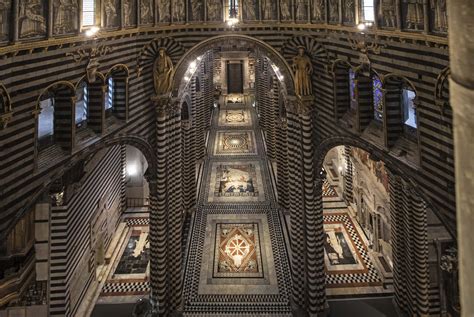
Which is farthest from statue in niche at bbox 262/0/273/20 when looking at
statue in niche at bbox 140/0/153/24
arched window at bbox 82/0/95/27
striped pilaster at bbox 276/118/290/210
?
striped pilaster at bbox 276/118/290/210

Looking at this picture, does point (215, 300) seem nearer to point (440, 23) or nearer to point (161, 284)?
point (161, 284)

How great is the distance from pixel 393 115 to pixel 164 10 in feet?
26.2

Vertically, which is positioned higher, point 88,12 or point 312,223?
point 88,12

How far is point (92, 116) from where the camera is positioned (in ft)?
38.4

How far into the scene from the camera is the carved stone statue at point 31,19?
8.41m

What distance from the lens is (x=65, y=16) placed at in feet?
31.9

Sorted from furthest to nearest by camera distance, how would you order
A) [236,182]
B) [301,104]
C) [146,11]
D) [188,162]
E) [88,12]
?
1. [236,182]
2. [188,162]
3. [301,104]
4. [146,11]
5. [88,12]

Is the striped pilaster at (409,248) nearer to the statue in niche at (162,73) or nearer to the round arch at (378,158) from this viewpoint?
the round arch at (378,158)

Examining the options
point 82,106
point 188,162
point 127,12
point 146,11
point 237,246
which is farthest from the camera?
point 188,162

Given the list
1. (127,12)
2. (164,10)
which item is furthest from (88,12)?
(164,10)

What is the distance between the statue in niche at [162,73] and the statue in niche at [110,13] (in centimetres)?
196

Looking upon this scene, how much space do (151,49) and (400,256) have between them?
34.1 feet

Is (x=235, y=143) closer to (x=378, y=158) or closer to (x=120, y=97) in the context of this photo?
(x=120, y=97)

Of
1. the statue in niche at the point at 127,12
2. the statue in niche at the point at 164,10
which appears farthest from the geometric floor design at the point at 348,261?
the statue in niche at the point at 127,12
